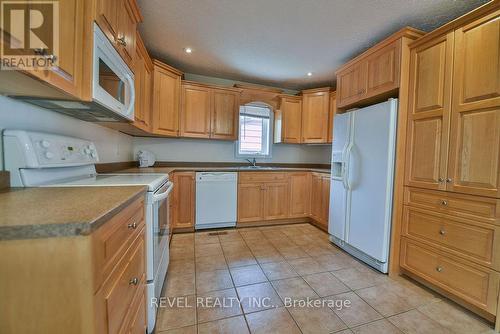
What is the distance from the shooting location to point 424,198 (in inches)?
71.8

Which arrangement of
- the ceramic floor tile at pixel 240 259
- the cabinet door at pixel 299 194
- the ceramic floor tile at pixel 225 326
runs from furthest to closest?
the cabinet door at pixel 299 194, the ceramic floor tile at pixel 240 259, the ceramic floor tile at pixel 225 326

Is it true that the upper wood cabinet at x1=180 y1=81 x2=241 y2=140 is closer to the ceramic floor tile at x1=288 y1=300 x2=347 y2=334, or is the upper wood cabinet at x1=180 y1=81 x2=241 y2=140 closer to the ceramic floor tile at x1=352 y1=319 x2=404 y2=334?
the ceramic floor tile at x1=288 y1=300 x2=347 y2=334

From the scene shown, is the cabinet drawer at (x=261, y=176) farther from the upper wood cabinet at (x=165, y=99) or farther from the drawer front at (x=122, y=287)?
the drawer front at (x=122, y=287)

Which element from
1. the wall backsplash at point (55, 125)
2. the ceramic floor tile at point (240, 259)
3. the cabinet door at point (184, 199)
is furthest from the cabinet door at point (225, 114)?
the ceramic floor tile at point (240, 259)

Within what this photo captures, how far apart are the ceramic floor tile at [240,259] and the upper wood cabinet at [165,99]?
185cm

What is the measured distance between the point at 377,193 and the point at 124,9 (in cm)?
261

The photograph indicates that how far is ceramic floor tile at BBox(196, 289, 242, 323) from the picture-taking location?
147 cm

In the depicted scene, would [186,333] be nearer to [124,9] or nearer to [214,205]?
[214,205]

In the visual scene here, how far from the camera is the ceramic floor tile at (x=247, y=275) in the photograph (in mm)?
1871

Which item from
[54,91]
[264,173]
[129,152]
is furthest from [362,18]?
[129,152]

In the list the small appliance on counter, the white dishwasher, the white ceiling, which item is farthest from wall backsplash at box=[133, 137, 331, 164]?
the white ceiling

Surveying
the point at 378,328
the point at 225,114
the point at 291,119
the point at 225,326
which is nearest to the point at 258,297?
the point at 225,326

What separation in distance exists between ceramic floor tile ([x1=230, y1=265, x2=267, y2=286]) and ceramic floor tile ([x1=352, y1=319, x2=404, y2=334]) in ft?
2.59

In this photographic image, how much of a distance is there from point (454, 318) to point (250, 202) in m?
2.33
